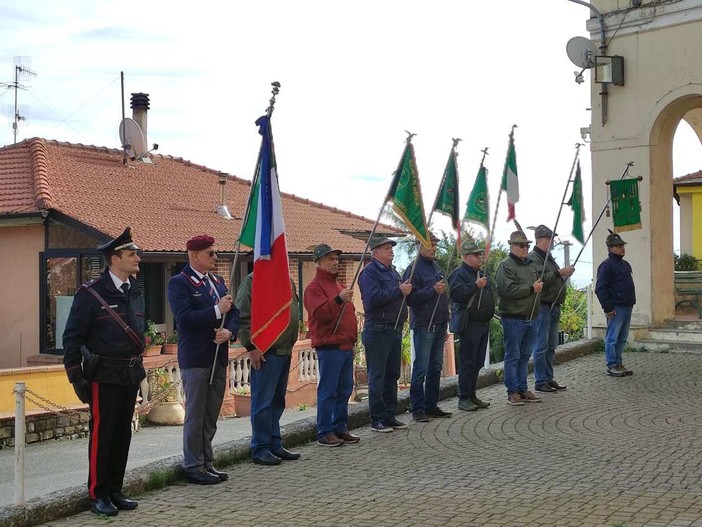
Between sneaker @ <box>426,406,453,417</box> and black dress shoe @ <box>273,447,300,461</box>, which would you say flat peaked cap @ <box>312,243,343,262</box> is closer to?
black dress shoe @ <box>273,447,300,461</box>

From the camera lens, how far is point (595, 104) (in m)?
16.2

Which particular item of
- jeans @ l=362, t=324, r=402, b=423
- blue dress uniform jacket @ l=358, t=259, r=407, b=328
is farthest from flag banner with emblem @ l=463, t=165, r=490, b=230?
jeans @ l=362, t=324, r=402, b=423

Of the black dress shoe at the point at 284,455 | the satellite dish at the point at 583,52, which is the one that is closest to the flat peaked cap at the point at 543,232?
the black dress shoe at the point at 284,455

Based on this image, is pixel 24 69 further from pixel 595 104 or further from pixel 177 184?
pixel 595 104

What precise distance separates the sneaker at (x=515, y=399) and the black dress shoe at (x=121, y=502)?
5.27 metres

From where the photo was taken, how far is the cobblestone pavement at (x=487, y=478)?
6477 mm

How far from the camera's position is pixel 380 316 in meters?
9.51

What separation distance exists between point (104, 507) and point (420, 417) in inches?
166

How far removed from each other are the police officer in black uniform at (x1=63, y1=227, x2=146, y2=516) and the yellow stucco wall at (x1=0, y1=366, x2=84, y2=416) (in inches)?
306

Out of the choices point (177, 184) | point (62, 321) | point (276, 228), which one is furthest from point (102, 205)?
point (276, 228)

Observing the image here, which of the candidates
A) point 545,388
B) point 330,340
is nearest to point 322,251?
point 330,340

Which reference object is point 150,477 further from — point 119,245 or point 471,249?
point 471,249

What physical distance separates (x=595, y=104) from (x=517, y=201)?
5.23 meters

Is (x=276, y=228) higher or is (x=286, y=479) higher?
(x=276, y=228)
